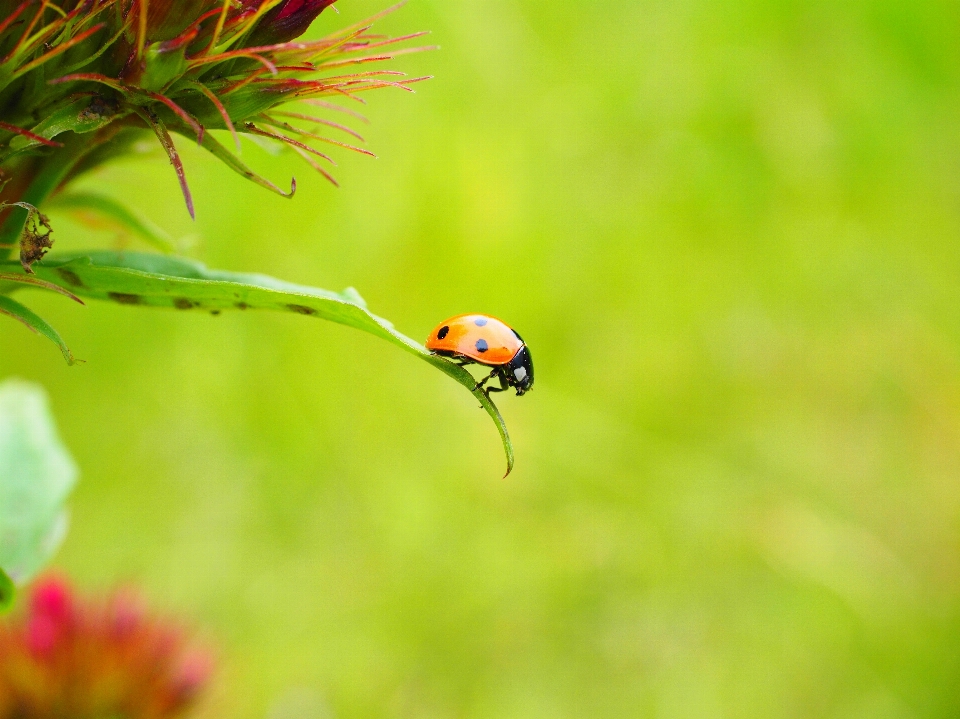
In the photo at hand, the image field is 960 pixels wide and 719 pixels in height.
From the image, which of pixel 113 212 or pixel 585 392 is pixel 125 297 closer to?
pixel 113 212

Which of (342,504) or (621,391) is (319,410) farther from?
(621,391)

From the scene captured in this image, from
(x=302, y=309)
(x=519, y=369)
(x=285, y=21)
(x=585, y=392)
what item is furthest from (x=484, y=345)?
(x=585, y=392)

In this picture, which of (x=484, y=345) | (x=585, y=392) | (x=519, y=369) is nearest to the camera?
(x=484, y=345)

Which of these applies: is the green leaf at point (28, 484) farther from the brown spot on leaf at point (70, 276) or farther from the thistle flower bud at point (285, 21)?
the thistle flower bud at point (285, 21)

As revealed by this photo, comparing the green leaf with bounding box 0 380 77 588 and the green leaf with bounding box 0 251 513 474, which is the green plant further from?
the green leaf with bounding box 0 380 77 588

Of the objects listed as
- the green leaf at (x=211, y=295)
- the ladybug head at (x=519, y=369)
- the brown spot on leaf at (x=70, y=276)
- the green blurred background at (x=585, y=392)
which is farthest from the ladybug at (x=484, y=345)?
the green blurred background at (x=585, y=392)

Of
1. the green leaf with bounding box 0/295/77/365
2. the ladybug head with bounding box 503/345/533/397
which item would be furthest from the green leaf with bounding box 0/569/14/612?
the ladybug head with bounding box 503/345/533/397

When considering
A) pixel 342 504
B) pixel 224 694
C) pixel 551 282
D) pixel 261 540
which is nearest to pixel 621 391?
pixel 551 282
